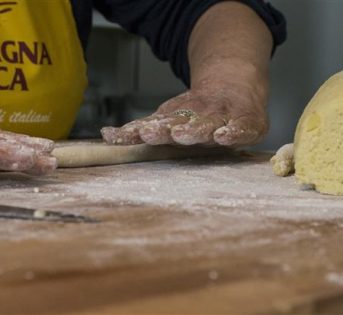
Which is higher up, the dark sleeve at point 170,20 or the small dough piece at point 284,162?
the dark sleeve at point 170,20

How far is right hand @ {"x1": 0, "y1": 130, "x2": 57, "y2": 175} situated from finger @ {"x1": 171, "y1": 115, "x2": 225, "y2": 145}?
19 centimetres

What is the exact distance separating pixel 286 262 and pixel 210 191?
0.29 metres

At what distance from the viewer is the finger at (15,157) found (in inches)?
26.6

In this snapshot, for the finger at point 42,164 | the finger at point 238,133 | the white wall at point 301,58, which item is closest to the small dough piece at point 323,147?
Answer: the finger at point 238,133

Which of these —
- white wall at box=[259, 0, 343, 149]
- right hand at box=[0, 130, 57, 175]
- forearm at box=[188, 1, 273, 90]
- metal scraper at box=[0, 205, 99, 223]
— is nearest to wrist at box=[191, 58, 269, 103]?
forearm at box=[188, 1, 273, 90]

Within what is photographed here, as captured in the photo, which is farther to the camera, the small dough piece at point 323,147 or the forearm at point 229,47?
the forearm at point 229,47

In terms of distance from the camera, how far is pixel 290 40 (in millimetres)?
1778

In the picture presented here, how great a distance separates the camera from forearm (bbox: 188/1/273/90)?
107 centimetres

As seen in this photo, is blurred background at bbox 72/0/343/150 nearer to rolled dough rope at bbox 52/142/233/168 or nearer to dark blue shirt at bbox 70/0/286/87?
dark blue shirt at bbox 70/0/286/87

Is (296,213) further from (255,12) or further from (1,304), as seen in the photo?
(255,12)

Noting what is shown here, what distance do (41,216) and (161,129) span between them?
1.17 feet

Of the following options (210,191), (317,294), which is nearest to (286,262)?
(317,294)

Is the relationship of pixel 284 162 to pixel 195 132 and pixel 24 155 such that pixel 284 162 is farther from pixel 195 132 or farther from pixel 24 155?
pixel 24 155

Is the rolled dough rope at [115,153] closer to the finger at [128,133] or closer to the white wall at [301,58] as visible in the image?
the finger at [128,133]
